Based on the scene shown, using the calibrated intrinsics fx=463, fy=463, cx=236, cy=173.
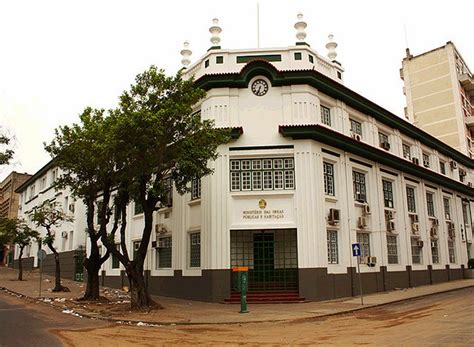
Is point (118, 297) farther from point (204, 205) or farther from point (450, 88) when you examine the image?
point (450, 88)

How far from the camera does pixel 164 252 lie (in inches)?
951

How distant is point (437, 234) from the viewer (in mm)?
30250

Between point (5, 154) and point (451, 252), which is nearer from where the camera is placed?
point (5, 154)

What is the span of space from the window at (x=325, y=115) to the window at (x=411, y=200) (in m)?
8.81

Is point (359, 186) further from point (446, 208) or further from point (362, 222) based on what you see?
point (446, 208)

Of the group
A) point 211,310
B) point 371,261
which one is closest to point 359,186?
point 371,261

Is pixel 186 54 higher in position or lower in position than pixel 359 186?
higher

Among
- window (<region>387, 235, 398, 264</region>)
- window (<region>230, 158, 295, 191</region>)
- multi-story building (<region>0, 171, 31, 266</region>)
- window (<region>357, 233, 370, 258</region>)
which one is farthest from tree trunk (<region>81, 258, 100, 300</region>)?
multi-story building (<region>0, 171, 31, 266</region>)

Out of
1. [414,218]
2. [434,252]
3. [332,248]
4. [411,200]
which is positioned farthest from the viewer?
[434,252]

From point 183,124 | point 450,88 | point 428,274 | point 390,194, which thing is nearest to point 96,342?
point 183,124

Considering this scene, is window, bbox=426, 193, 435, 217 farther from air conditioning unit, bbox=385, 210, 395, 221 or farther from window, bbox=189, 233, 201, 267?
window, bbox=189, 233, 201, 267

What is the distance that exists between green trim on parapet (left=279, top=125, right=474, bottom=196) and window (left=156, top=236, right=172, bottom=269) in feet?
27.8

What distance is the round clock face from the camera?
21734 millimetres

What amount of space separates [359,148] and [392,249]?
251 inches
